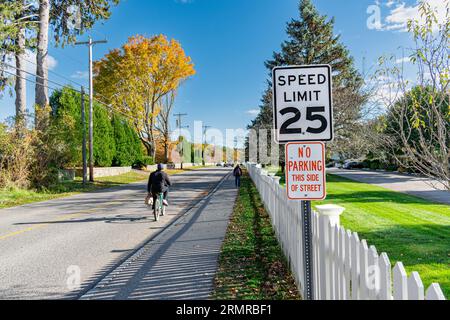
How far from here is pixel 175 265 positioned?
6.10 meters

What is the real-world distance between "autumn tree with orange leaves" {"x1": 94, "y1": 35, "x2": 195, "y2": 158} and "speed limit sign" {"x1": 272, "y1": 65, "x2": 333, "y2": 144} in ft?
115

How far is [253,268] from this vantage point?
5.84 meters

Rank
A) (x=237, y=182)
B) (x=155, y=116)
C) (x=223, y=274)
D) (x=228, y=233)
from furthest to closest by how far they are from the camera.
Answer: (x=155, y=116) → (x=237, y=182) → (x=228, y=233) → (x=223, y=274)

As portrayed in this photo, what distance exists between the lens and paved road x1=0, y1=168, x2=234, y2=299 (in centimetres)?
543

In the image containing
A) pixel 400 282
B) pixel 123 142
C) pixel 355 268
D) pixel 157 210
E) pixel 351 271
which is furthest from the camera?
pixel 123 142

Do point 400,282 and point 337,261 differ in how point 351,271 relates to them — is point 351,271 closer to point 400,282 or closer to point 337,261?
point 337,261

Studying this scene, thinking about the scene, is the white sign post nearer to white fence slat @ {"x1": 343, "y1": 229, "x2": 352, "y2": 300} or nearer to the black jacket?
white fence slat @ {"x1": 343, "y1": 229, "x2": 352, "y2": 300}

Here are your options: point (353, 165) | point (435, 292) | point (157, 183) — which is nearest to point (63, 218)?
point (157, 183)

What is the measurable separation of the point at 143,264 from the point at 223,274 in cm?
151

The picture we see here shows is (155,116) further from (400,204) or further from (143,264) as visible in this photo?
(143,264)

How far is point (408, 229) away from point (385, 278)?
7.89 metres

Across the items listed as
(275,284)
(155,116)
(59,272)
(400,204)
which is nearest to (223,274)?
(275,284)

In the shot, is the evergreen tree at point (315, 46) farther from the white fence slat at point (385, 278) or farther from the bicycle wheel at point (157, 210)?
the white fence slat at point (385, 278)

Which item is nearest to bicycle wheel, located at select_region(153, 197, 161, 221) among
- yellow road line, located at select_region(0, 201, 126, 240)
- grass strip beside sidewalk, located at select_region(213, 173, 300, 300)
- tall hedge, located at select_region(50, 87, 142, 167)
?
grass strip beside sidewalk, located at select_region(213, 173, 300, 300)
